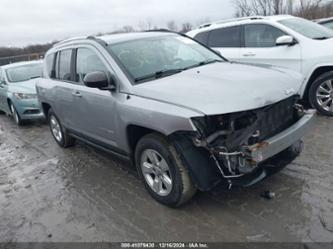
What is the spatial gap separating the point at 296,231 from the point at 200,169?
3.38 feet

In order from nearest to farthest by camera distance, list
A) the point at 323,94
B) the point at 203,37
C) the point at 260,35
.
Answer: the point at 323,94
the point at 260,35
the point at 203,37

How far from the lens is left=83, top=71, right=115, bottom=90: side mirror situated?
146 inches

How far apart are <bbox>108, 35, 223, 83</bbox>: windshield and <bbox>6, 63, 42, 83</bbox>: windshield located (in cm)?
593

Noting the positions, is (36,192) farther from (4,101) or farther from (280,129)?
(4,101)

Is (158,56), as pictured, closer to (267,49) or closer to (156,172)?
(156,172)

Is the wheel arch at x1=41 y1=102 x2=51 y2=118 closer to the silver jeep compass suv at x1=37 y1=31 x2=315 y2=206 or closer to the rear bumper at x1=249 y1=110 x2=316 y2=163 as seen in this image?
the silver jeep compass suv at x1=37 y1=31 x2=315 y2=206

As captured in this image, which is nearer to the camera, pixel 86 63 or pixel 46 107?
pixel 86 63

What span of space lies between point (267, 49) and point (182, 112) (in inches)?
168

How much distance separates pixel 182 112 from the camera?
3.01m

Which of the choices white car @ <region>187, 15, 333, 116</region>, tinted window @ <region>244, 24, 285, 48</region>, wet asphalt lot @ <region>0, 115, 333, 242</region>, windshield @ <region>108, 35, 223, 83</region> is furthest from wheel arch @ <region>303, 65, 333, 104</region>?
windshield @ <region>108, 35, 223, 83</region>

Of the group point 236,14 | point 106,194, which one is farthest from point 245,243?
point 236,14

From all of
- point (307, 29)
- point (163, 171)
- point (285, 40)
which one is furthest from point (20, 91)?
point (307, 29)

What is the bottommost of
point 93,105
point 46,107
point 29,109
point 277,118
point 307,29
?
point 29,109

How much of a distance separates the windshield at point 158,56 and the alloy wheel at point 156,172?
0.88 meters
